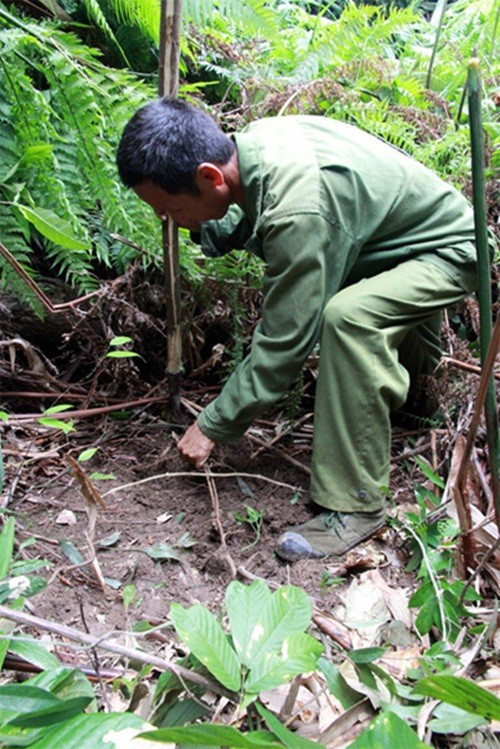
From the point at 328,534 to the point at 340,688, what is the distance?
0.73 m

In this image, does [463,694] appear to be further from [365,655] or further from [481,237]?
[481,237]

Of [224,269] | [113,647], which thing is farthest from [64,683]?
[224,269]

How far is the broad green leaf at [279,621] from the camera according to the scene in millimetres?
846

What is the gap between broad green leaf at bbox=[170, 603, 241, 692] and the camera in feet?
2.61

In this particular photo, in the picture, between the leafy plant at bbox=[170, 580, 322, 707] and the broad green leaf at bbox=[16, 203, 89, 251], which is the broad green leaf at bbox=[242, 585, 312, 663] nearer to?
the leafy plant at bbox=[170, 580, 322, 707]

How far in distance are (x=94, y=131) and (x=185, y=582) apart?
1.37 metres

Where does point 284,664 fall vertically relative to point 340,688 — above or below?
above

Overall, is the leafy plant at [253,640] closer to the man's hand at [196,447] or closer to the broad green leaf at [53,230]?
the broad green leaf at [53,230]

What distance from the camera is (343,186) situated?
1.70 m

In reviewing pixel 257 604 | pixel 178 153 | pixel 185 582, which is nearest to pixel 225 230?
pixel 178 153

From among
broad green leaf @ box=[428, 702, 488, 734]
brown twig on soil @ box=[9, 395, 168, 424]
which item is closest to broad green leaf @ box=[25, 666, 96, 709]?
broad green leaf @ box=[428, 702, 488, 734]

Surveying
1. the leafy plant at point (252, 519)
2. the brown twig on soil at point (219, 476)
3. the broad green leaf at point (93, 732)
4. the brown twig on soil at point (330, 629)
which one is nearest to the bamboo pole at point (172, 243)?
the brown twig on soil at point (219, 476)

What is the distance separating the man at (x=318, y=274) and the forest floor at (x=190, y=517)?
0.34ft

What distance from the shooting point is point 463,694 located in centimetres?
73
